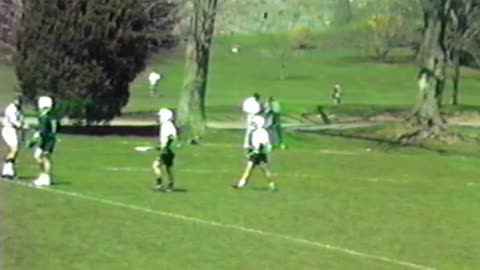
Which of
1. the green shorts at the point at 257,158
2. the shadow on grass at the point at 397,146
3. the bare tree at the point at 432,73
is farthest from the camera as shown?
the bare tree at the point at 432,73

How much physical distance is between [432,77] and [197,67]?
867 centimetres

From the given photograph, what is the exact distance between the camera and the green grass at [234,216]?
18.7m

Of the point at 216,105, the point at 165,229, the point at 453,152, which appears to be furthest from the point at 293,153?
the point at 216,105

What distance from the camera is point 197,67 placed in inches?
1896

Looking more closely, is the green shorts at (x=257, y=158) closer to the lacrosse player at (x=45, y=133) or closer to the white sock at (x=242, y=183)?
the white sock at (x=242, y=183)

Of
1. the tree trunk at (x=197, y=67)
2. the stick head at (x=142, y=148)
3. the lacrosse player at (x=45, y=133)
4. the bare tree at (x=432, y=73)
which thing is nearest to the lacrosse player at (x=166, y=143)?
the lacrosse player at (x=45, y=133)

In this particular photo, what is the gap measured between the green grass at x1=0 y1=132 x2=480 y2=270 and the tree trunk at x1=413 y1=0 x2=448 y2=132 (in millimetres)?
9743

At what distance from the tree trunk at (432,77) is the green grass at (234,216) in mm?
9743

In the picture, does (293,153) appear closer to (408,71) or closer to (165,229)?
(165,229)

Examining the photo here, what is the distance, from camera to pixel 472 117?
6669cm

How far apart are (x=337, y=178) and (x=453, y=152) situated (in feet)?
44.8

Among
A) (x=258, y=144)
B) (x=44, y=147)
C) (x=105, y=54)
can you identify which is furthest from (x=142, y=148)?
(x=44, y=147)

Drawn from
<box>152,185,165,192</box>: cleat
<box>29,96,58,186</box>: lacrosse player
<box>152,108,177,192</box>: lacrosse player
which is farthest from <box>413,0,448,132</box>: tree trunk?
<box>29,96,58,186</box>: lacrosse player

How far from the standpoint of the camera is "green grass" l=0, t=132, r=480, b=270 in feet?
61.4
